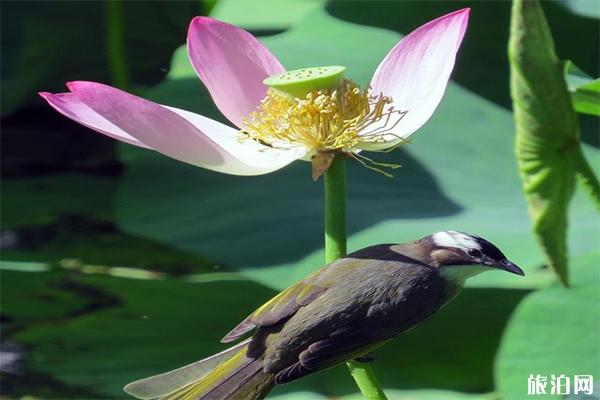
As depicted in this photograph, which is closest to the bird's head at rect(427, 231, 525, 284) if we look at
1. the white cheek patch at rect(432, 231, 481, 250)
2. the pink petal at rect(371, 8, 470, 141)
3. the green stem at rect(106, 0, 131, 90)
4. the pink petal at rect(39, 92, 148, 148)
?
the white cheek patch at rect(432, 231, 481, 250)

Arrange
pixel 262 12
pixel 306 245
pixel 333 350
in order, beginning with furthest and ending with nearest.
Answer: pixel 262 12 → pixel 306 245 → pixel 333 350

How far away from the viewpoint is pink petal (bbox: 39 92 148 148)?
0.80 m

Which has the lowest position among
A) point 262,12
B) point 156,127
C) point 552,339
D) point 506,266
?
point 552,339

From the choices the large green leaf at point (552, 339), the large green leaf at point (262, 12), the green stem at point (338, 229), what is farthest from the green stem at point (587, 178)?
the large green leaf at point (262, 12)

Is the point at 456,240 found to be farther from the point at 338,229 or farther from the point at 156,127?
the point at 156,127

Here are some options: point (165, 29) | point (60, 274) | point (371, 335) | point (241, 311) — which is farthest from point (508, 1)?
point (371, 335)

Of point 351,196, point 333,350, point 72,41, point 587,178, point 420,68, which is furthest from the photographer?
point 72,41

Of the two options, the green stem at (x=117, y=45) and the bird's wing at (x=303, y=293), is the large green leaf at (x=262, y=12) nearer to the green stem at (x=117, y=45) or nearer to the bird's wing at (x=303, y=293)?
the green stem at (x=117, y=45)

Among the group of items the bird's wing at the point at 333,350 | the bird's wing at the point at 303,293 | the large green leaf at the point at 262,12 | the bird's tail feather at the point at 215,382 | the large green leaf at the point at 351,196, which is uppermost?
the bird's wing at the point at 303,293

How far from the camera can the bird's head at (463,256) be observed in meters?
0.76

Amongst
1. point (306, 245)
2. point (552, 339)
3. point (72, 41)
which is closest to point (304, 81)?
point (552, 339)

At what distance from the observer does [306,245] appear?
4.63 feet

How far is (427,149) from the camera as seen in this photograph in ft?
5.19

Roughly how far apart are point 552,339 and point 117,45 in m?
1.36
